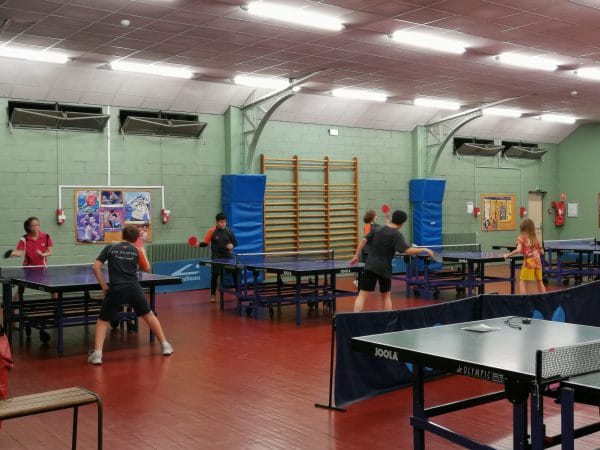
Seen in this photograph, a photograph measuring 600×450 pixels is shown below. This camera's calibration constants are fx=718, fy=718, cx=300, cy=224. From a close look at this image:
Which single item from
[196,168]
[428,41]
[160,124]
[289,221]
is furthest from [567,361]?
[289,221]

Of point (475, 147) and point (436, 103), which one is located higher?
point (436, 103)

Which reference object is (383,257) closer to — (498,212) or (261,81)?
(261,81)

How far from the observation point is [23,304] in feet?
28.6

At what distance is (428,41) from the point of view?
10.0m

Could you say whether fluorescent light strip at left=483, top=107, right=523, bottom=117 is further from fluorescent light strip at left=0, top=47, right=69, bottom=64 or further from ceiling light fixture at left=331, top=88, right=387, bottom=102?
fluorescent light strip at left=0, top=47, right=69, bottom=64

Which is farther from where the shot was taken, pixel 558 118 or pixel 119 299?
pixel 558 118

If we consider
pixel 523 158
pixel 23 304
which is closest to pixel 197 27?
pixel 23 304

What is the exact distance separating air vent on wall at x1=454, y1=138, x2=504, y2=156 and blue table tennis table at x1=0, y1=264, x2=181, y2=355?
36.8 ft

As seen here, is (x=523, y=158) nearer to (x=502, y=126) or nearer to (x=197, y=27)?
(x=502, y=126)

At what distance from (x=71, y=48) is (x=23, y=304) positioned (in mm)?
3851

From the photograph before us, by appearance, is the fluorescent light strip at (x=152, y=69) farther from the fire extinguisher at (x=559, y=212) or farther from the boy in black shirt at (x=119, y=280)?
the fire extinguisher at (x=559, y=212)

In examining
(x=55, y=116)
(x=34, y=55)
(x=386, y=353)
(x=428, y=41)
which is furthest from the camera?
(x=55, y=116)

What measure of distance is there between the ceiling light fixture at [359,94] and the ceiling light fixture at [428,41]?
370cm

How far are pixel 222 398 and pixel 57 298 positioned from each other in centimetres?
356
